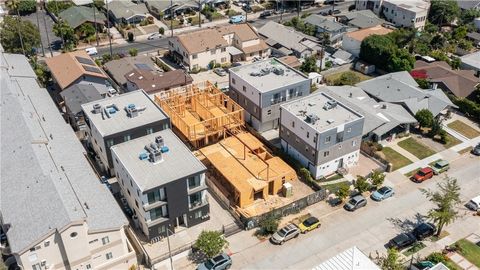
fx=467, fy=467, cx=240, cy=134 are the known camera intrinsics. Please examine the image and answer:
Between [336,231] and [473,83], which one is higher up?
[473,83]

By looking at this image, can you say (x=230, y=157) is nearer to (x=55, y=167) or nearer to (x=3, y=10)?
(x=55, y=167)

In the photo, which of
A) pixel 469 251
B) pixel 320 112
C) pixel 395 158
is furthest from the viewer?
pixel 395 158

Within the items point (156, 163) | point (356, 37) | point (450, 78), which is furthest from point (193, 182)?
point (356, 37)

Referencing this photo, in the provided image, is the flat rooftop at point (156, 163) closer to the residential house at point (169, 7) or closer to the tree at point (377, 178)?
the tree at point (377, 178)

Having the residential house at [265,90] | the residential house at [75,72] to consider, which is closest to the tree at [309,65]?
the residential house at [265,90]

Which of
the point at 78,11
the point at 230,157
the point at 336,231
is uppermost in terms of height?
the point at 78,11

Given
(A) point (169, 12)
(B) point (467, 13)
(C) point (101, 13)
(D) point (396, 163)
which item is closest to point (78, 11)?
(C) point (101, 13)

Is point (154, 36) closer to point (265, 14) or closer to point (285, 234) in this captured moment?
point (265, 14)
